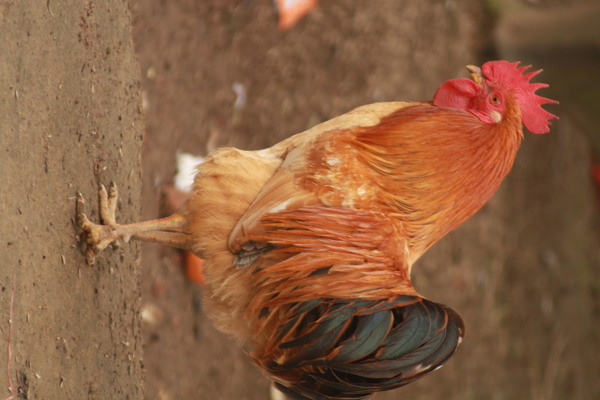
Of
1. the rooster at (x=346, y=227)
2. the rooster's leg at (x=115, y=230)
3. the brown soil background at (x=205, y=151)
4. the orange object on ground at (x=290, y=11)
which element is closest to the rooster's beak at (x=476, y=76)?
the rooster at (x=346, y=227)

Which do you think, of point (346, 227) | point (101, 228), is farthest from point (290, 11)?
point (346, 227)

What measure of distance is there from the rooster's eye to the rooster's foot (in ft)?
4.45

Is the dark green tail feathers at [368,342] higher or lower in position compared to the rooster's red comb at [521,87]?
lower

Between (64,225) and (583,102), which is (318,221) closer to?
(64,225)

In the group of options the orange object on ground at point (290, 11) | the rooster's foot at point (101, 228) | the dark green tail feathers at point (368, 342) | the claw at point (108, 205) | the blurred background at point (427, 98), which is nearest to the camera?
the dark green tail feathers at point (368, 342)

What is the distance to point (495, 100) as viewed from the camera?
2.47 meters

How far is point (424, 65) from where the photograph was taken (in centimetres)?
511

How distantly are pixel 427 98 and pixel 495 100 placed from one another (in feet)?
8.41

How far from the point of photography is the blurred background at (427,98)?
3449mm

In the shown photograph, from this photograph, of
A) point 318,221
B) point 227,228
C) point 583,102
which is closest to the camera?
point 318,221

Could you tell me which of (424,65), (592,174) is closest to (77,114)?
(424,65)

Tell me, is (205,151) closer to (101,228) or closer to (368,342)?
(101,228)

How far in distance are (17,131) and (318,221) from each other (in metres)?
0.88

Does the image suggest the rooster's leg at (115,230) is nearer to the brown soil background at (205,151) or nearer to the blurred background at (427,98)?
the brown soil background at (205,151)
